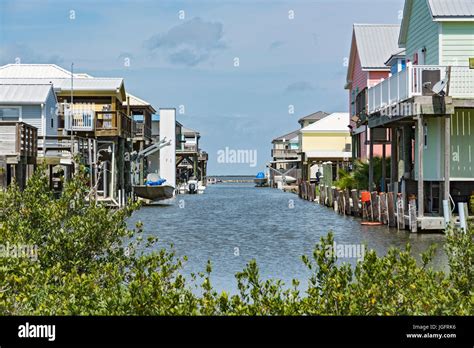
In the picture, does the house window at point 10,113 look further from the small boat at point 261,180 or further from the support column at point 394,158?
the small boat at point 261,180

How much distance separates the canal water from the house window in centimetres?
1004

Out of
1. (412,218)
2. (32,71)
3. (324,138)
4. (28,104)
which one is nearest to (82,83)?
(28,104)

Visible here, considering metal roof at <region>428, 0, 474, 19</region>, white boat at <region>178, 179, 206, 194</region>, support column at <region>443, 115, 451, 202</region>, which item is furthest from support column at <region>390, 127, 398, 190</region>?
white boat at <region>178, 179, 206, 194</region>

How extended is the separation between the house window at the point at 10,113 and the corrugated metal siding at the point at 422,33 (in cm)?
2400

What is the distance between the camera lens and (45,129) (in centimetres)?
4678

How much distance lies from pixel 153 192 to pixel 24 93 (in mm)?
13010

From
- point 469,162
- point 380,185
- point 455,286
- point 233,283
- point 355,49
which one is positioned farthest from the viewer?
point 355,49

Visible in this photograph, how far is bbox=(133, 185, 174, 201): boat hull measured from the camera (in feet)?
182

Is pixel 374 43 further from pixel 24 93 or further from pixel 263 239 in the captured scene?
pixel 263 239

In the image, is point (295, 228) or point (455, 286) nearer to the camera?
point (455, 286)

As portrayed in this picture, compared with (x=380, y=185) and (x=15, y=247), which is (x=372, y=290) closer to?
(x=15, y=247)

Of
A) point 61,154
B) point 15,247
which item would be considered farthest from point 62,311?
point 61,154

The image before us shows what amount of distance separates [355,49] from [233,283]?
3943cm

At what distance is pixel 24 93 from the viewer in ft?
153
